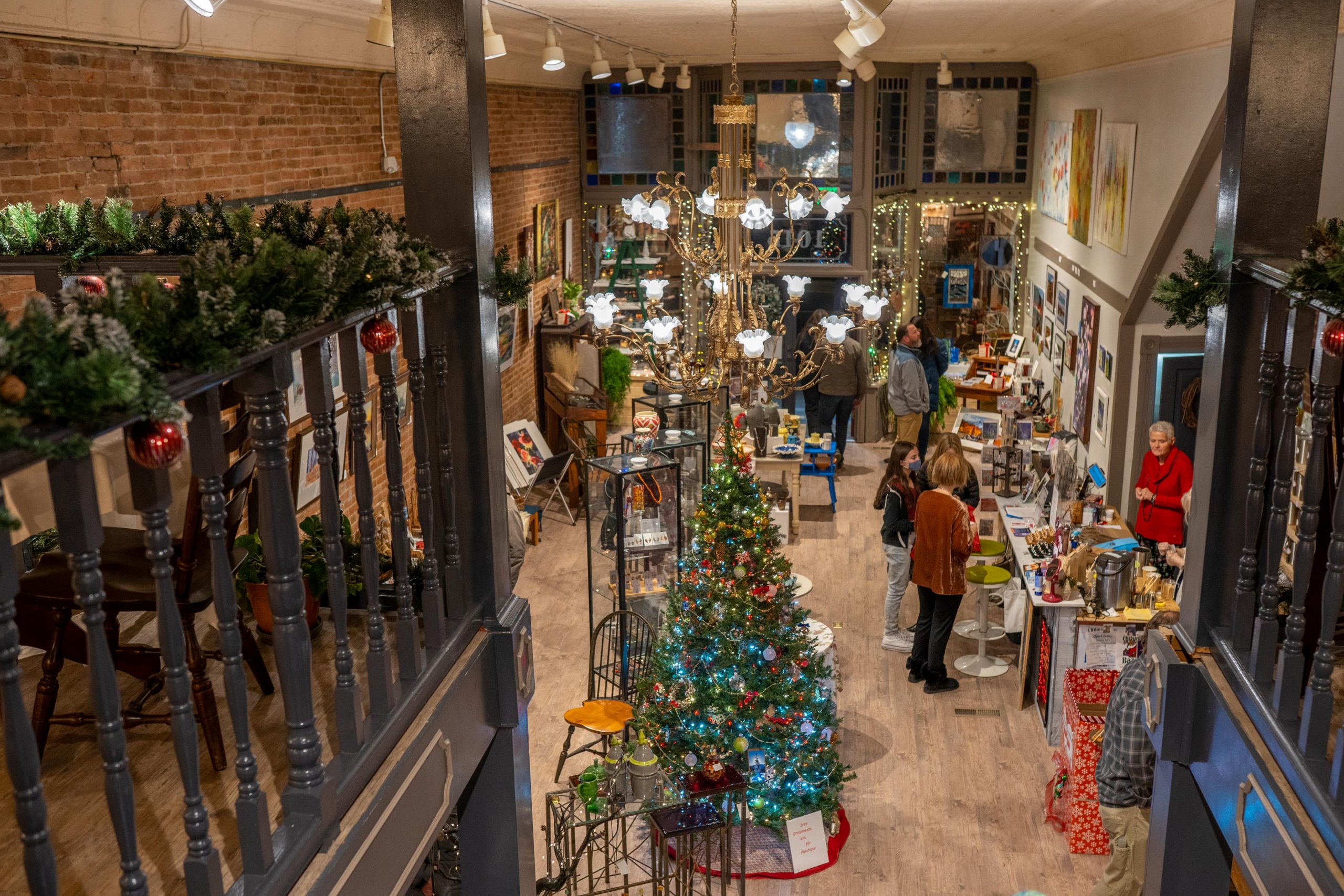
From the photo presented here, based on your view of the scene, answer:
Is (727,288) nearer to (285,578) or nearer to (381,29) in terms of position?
(381,29)

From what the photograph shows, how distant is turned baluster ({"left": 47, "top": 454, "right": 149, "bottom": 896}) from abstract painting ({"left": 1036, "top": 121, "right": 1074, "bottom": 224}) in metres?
11.0

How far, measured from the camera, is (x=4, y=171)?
4422mm

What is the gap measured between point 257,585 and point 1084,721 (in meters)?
4.27

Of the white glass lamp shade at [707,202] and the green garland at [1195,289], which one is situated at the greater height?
the white glass lamp shade at [707,202]

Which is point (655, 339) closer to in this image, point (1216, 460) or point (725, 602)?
point (725, 602)

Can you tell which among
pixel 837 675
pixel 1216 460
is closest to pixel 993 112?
pixel 837 675

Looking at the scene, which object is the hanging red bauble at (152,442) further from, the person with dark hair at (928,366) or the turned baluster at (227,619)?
the person with dark hair at (928,366)

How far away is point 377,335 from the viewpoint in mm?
2615

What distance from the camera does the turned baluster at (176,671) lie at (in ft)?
5.77

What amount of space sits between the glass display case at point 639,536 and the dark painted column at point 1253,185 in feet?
12.6

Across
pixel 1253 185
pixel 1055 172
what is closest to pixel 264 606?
pixel 1253 185

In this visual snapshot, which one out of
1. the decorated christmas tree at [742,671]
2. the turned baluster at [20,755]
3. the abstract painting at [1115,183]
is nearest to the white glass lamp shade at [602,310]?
the decorated christmas tree at [742,671]

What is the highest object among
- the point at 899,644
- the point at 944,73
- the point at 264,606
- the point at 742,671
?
the point at 944,73

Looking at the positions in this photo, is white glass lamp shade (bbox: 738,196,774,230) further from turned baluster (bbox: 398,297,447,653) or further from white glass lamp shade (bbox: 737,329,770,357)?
turned baluster (bbox: 398,297,447,653)
